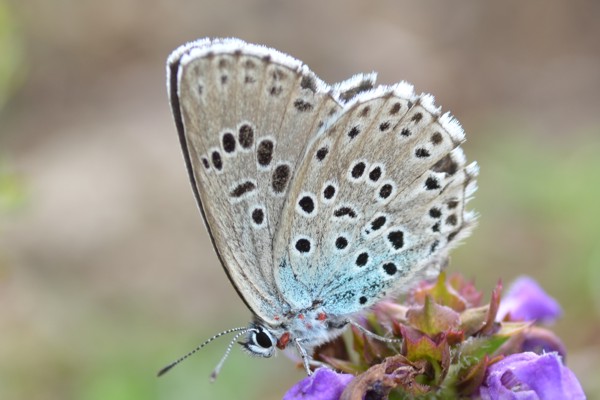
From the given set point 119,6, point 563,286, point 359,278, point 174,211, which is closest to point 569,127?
point 563,286

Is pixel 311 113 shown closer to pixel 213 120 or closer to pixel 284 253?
pixel 213 120

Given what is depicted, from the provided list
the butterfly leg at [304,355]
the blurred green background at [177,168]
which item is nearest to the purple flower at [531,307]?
the butterfly leg at [304,355]

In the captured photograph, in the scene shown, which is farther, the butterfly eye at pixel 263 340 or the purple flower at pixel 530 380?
the butterfly eye at pixel 263 340

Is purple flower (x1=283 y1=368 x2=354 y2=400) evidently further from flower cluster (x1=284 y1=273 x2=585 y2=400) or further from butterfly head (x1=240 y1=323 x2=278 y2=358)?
butterfly head (x1=240 y1=323 x2=278 y2=358)

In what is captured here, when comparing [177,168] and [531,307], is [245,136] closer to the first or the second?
[531,307]

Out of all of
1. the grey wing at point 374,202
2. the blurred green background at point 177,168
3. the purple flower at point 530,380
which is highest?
the blurred green background at point 177,168

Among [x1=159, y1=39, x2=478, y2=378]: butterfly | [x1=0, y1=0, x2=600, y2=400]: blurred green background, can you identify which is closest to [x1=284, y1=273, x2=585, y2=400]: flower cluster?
[x1=159, y1=39, x2=478, y2=378]: butterfly

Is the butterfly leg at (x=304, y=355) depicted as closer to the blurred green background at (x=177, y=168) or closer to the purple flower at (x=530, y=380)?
the purple flower at (x=530, y=380)
